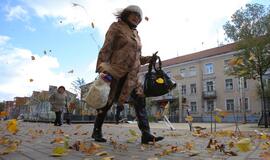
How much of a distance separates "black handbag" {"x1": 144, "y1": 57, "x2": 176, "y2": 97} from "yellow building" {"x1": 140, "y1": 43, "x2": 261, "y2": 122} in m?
39.6

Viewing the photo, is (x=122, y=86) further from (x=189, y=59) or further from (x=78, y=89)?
(x=189, y=59)

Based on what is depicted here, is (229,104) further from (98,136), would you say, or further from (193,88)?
(98,136)

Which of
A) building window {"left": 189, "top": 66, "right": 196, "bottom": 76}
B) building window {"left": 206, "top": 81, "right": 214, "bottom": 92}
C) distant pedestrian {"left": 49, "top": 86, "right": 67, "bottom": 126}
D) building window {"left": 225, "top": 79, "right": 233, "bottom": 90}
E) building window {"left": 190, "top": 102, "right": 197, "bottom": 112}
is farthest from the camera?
building window {"left": 189, "top": 66, "right": 196, "bottom": 76}

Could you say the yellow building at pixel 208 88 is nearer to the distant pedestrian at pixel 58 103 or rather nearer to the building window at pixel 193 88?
the building window at pixel 193 88

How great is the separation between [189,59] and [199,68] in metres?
2.83

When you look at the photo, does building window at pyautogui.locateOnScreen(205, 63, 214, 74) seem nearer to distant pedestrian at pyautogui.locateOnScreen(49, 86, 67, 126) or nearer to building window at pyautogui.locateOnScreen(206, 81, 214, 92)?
building window at pyautogui.locateOnScreen(206, 81, 214, 92)

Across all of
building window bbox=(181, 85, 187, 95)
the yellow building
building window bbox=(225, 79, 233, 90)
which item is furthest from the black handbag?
building window bbox=(181, 85, 187, 95)

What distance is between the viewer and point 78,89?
43.2 metres

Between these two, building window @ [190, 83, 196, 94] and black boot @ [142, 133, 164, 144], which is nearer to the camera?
black boot @ [142, 133, 164, 144]

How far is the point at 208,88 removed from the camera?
51.3 m

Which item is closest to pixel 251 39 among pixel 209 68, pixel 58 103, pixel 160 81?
pixel 58 103

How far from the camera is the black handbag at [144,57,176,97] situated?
15.4 feet

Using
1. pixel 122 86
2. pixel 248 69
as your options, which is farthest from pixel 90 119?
pixel 122 86

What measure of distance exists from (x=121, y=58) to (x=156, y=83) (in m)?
0.69
